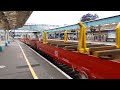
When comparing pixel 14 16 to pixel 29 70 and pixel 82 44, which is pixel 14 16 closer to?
pixel 29 70

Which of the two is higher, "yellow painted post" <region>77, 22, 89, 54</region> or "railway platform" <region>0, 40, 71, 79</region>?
"yellow painted post" <region>77, 22, 89, 54</region>

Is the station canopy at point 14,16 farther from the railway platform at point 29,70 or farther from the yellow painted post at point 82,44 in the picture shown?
the yellow painted post at point 82,44

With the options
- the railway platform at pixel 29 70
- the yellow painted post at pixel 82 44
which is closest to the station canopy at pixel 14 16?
the railway platform at pixel 29 70

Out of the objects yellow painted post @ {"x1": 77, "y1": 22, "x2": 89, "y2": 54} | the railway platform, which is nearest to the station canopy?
the railway platform

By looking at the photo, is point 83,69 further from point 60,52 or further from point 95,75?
point 60,52

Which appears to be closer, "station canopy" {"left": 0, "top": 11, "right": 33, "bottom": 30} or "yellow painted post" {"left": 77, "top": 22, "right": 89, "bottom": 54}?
"yellow painted post" {"left": 77, "top": 22, "right": 89, "bottom": 54}

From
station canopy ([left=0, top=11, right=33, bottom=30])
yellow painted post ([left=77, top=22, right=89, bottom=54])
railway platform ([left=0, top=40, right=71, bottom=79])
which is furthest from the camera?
station canopy ([left=0, top=11, right=33, bottom=30])

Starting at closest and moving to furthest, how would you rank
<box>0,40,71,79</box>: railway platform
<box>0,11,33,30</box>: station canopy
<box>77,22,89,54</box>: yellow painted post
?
<box>77,22,89,54</box>: yellow painted post → <box>0,40,71,79</box>: railway platform → <box>0,11,33,30</box>: station canopy

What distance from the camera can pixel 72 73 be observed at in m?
11.4

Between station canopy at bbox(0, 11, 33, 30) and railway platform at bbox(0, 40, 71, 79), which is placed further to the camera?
station canopy at bbox(0, 11, 33, 30)

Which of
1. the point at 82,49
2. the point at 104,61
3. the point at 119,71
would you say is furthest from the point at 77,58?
the point at 119,71

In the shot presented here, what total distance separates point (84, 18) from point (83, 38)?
321ft

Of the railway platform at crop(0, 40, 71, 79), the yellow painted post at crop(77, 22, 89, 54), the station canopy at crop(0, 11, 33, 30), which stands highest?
the station canopy at crop(0, 11, 33, 30)

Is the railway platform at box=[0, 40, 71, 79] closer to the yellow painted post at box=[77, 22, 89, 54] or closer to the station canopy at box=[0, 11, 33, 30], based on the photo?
the yellow painted post at box=[77, 22, 89, 54]
